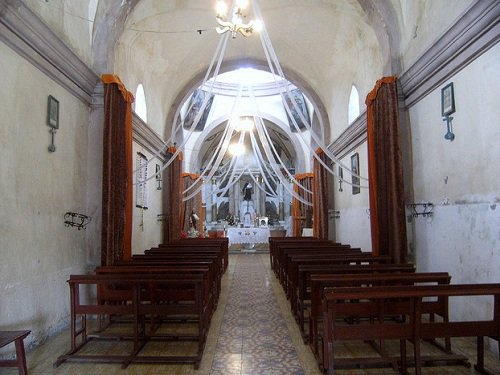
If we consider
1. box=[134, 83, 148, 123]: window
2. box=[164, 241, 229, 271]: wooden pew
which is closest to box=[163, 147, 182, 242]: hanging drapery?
box=[164, 241, 229, 271]: wooden pew

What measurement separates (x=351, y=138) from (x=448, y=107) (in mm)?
3865

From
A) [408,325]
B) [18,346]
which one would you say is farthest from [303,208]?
[18,346]

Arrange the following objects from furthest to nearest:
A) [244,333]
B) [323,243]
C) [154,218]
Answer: [154,218], [323,243], [244,333]

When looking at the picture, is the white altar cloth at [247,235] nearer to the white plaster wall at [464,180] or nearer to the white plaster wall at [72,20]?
the white plaster wall at [464,180]

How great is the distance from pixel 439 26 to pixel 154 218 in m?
6.97

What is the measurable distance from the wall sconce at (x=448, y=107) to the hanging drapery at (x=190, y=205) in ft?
24.6

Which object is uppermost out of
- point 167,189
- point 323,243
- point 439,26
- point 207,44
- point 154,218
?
point 207,44

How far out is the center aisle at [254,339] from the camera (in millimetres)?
3529

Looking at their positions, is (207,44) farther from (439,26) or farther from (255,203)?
(255,203)

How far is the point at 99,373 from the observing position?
344 centimetres

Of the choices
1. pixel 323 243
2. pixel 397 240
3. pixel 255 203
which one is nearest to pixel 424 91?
pixel 397 240

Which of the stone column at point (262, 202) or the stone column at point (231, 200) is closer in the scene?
the stone column at point (262, 202)

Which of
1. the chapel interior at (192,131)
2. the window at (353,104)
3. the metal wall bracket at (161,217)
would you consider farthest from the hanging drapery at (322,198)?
the metal wall bracket at (161,217)

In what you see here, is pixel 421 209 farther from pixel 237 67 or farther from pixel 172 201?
pixel 237 67
